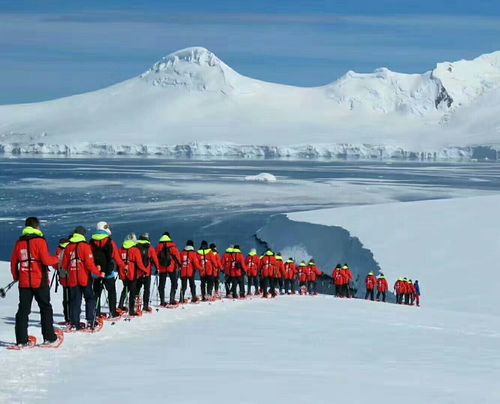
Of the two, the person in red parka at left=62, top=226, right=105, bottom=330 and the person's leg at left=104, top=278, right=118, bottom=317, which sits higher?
the person in red parka at left=62, top=226, right=105, bottom=330

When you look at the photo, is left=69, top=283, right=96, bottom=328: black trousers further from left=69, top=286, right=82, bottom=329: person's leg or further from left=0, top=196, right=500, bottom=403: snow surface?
left=0, top=196, right=500, bottom=403: snow surface

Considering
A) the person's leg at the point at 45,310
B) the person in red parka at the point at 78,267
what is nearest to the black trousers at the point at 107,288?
the person in red parka at the point at 78,267

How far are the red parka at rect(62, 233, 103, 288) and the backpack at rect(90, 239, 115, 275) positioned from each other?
1.60 feet

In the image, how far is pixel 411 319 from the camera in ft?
41.7

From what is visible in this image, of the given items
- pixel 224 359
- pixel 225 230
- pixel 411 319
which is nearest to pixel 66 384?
pixel 224 359

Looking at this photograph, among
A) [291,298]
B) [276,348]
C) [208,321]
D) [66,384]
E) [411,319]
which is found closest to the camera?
[66,384]

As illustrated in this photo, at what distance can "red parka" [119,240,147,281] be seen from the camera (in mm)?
10250

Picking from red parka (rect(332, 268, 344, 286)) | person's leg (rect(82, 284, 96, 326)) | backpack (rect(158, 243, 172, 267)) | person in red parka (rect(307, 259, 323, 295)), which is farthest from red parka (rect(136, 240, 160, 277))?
person in red parka (rect(307, 259, 323, 295))

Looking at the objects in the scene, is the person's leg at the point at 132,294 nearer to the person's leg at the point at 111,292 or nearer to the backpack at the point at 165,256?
the person's leg at the point at 111,292

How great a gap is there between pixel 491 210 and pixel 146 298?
19982mm

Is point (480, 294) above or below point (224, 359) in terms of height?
below

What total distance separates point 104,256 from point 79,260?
57 cm

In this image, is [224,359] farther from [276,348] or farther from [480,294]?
[480,294]

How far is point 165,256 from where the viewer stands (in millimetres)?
11492
